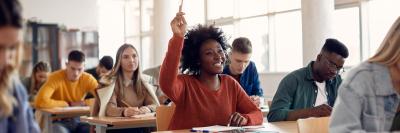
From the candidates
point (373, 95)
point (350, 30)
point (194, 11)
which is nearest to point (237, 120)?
point (373, 95)

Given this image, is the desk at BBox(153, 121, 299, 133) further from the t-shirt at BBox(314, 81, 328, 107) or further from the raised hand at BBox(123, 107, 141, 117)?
the raised hand at BBox(123, 107, 141, 117)

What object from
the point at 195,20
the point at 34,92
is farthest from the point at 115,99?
the point at 195,20

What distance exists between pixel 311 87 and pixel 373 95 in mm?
1490

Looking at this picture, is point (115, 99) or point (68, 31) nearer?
point (115, 99)

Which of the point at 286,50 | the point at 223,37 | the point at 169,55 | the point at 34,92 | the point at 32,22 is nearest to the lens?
the point at 169,55

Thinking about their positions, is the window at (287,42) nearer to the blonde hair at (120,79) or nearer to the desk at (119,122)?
the blonde hair at (120,79)

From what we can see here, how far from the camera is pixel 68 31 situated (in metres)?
11.2

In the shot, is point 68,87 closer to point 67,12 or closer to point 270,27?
point 270,27

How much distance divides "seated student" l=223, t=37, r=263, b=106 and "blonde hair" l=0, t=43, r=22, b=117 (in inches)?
128

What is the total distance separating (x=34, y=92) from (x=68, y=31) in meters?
4.75

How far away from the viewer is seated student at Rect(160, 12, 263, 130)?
2.84 m

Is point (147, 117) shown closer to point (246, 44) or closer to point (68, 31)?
point (246, 44)

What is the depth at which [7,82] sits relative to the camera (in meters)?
1.21

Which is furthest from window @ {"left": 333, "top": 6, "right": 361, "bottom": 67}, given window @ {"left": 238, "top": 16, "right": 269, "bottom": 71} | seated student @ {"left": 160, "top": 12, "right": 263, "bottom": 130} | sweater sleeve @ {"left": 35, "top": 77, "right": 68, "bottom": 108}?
seated student @ {"left": 160, "top": 12, "right": 263, "bottom": 130}
